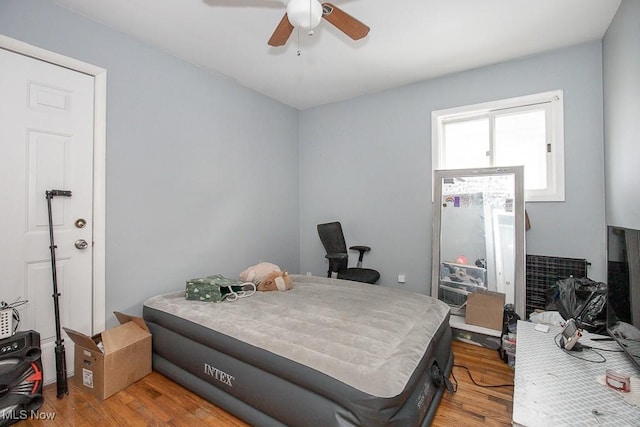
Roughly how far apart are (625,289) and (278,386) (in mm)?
1761

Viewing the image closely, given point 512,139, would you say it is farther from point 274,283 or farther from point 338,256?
point 274,283

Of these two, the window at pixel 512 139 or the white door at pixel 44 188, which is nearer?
the white door at pixel 44 188

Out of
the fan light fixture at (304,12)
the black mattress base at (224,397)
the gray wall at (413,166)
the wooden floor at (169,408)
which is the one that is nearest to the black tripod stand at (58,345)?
the wooden floor at (169,408)

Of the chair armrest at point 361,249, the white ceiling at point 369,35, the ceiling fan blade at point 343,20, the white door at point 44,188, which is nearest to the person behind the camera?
the ceiling fan blade at point 343,20

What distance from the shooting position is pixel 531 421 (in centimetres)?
102

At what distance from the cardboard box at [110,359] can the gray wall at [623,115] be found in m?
3.40

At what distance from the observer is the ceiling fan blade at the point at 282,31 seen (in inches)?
69.9

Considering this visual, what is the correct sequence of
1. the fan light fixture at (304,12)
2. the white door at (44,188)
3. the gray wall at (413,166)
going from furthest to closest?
the gray wall at (413,166), the white door at (44,188), the fan light fixture at (304,12)

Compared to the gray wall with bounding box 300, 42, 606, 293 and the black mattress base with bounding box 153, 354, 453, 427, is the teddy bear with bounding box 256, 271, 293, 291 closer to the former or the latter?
the black mattress base with bounding box 153, 354, 453, 427

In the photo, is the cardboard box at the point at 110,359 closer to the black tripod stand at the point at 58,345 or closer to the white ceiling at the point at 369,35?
the black tripod stand at the point at 58,345

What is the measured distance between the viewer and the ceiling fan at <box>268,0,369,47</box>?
156 centimetres

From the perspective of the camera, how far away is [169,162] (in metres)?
2.71

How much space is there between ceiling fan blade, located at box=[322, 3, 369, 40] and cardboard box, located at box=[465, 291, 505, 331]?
243 centimetres

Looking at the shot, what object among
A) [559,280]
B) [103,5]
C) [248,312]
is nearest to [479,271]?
[559,280]
